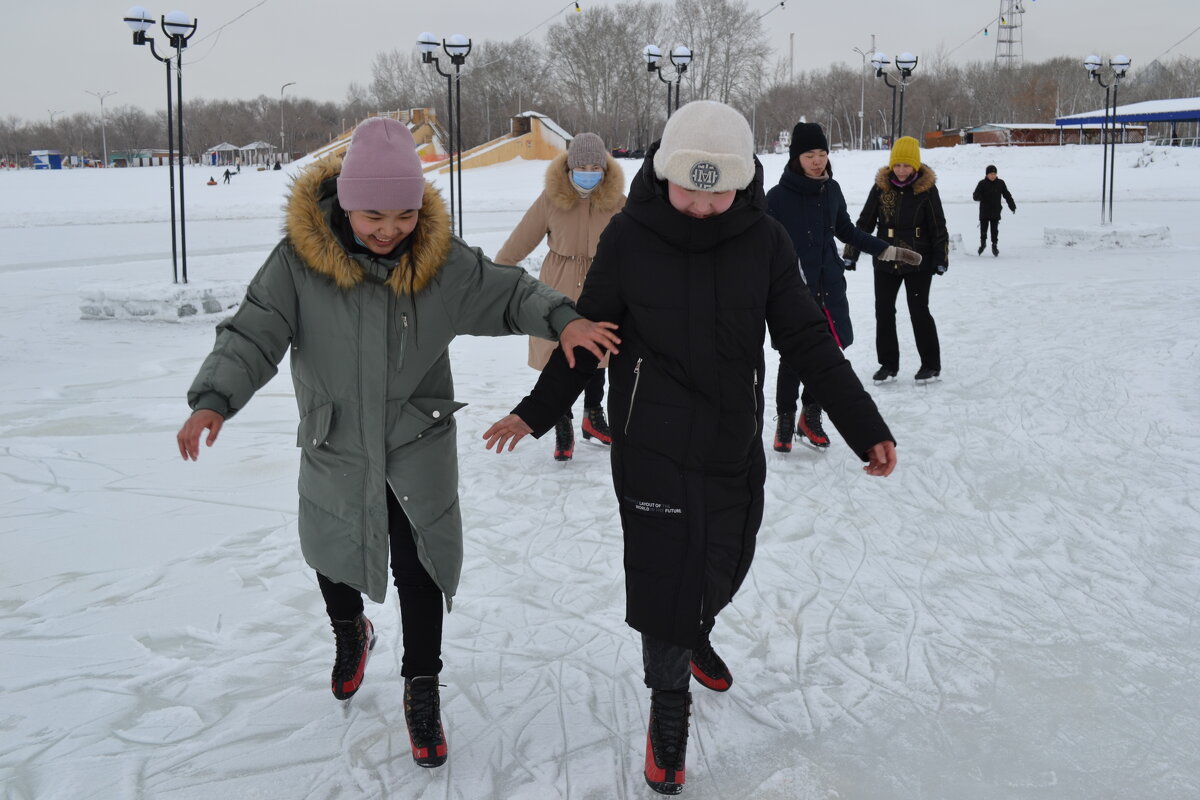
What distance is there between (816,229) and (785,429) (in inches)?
42.9

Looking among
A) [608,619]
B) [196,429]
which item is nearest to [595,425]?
[608,619]

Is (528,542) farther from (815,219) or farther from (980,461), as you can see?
(980,461)

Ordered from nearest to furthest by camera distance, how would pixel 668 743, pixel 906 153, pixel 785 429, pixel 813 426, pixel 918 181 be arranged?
pixel 668 743
pixel 785 429
pixel 813 426
pixel 906 153
pixel 918 181

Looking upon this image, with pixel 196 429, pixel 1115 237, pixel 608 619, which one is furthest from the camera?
pixel 1115 237

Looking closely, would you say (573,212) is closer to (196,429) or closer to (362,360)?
(362,360)

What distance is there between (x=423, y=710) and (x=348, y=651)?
1.21ft

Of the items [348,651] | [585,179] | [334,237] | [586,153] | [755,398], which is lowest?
[348,651]

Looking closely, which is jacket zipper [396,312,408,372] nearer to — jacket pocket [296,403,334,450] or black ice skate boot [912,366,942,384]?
jacket pocket [296,403,334,450]

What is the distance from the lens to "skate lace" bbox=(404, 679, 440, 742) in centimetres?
253

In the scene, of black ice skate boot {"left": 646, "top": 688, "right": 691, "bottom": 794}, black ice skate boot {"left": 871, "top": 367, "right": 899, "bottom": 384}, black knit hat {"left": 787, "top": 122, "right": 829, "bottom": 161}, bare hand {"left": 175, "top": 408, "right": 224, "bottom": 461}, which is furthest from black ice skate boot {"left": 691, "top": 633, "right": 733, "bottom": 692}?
black ice skate boot {"left": 871, "top": 367, "right": 899, "bottom": 384}

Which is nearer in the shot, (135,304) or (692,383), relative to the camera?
(692,383)

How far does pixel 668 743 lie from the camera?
2410 millimetres

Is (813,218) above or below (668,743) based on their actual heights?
above

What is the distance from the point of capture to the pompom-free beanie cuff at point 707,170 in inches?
88.2
